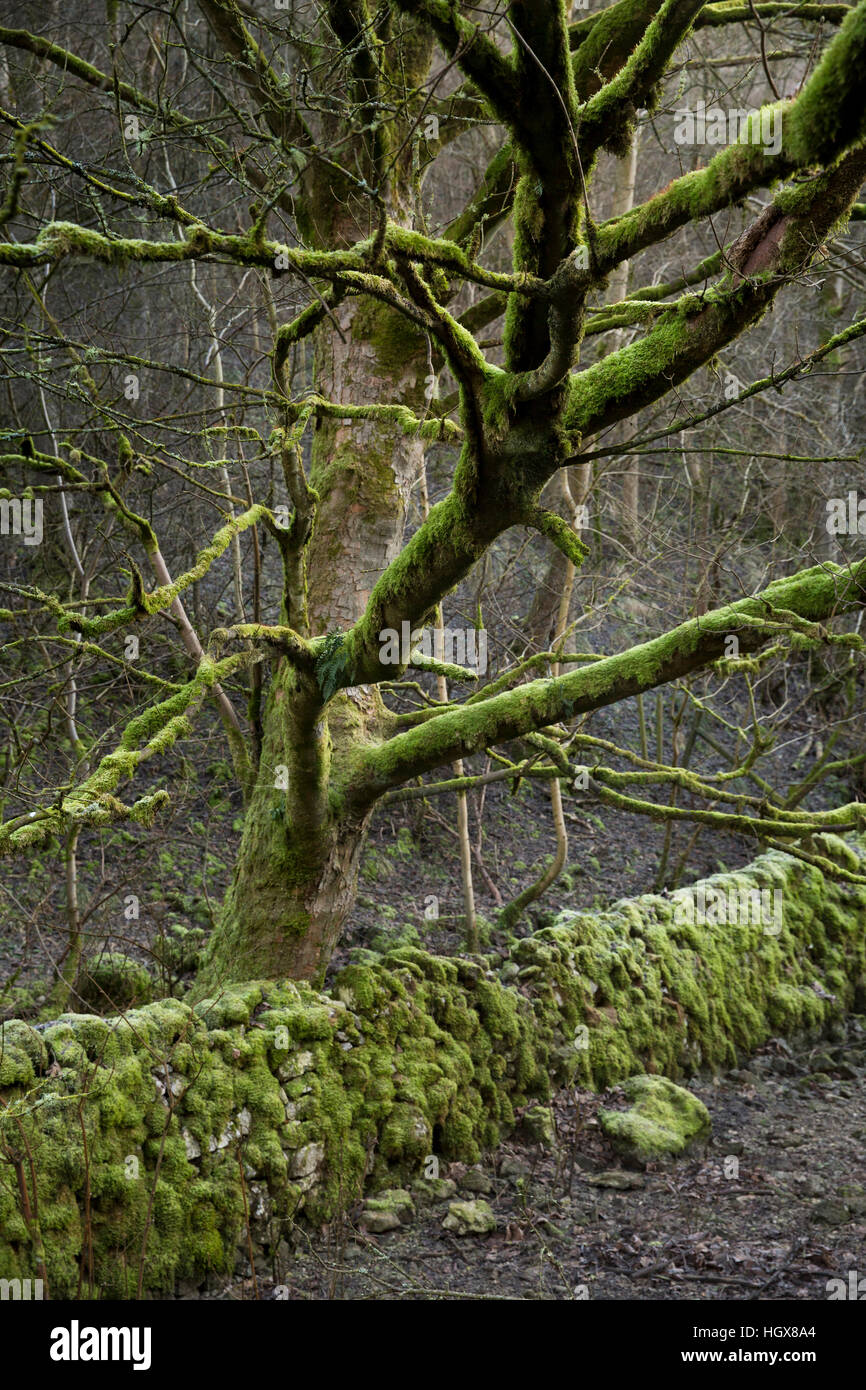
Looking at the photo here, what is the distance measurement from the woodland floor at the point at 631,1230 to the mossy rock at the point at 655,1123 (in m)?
0.10

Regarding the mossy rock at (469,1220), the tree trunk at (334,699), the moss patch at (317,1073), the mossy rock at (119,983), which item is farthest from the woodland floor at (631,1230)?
the mossy rock at (119,983)

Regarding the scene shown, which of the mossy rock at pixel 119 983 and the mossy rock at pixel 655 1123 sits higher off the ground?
the mossy rock at pixel 119 983

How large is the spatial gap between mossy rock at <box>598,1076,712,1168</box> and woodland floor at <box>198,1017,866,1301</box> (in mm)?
102

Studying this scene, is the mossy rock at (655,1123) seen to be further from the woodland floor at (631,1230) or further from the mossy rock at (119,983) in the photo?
the mossy rock at (119,983)

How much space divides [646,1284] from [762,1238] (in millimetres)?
933

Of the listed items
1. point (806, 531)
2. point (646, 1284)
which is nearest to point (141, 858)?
point (646, 1284)

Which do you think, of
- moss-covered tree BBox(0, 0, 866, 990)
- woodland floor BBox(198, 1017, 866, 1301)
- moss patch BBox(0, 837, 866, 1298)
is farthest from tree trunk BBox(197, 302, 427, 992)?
woodland floor BBox(198, 1017, 866, 1301)

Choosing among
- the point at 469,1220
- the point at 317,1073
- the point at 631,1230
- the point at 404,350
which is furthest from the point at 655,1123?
the point at 404,350

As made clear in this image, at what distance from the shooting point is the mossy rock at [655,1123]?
6277 millimetres

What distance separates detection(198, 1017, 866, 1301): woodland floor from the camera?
4812mm

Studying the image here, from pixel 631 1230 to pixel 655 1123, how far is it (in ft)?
3.59

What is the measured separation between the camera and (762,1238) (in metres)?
5.48

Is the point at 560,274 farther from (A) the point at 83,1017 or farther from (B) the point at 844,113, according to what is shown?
(A) the point at 83,1017

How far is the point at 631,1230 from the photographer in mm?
5492
